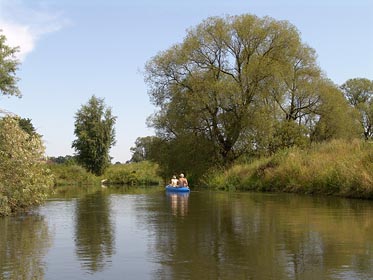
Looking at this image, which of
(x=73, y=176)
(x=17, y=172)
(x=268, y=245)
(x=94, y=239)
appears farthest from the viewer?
(x=73, y=176)

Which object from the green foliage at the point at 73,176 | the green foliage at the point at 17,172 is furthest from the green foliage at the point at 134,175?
the green foliage at the point at 17,172

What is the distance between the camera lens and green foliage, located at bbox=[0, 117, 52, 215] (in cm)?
1848

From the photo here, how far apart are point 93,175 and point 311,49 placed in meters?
33.8

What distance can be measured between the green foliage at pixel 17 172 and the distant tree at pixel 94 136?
2156 inches

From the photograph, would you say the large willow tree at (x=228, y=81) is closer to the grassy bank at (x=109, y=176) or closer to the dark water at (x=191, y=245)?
the grassy bank at (x=109, y=176)

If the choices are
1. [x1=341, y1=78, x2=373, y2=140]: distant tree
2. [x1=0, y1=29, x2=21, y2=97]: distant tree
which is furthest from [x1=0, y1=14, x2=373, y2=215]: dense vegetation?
[x1=341, y1=78, x2=373, y2=140]: distant tree

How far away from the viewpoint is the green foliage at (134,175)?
6591 cm

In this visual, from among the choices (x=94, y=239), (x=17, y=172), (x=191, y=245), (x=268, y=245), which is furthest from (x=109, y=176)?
(x=268, y=245)

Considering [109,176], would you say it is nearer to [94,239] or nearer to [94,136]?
[94,136]

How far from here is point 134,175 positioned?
226ft

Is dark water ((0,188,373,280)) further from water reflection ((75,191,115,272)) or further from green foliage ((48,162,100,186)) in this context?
green foliage ((48,162,100,186))

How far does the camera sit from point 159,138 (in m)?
52.2

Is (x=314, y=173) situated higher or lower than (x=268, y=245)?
higher

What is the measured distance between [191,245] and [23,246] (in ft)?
12.7
